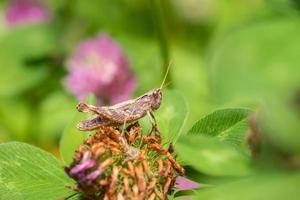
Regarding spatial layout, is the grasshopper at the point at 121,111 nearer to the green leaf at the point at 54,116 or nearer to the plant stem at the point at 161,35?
the plant stem at the point at 161,35

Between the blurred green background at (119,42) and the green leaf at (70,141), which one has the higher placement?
the green leaf at (70,141)

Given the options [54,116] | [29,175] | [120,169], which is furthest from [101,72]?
[120,169]

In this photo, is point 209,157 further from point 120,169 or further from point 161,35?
point 161,35

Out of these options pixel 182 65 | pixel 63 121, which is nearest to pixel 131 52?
pixel 182 65

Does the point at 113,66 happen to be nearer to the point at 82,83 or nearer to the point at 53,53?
the point at 82,83

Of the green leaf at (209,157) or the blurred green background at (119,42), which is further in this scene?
the blurred green background at (119,42)

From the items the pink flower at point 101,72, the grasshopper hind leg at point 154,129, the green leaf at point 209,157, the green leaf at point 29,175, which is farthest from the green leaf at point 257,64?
the pink flower at point 101,72
